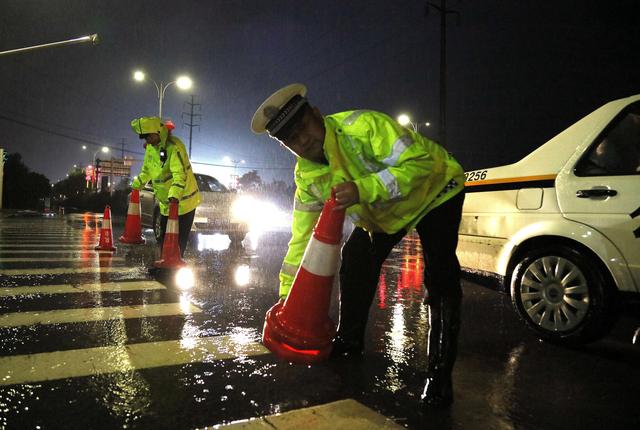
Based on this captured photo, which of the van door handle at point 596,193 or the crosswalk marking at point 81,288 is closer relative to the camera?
the van door handle at point 596,193

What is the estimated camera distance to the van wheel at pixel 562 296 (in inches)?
130

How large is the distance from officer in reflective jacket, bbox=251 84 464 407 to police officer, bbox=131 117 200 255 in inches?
145

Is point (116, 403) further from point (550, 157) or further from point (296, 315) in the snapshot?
point (550, 157)

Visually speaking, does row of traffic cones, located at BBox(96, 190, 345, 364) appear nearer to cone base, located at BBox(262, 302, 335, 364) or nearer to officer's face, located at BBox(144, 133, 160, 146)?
cone base, located at BBox(262, 302, 335, 364)

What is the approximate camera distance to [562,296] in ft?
11.4

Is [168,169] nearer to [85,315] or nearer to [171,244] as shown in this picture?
[171,244]

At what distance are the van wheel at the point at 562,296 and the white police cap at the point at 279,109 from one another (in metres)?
2.50

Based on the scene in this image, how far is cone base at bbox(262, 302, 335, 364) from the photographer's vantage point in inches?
87.9

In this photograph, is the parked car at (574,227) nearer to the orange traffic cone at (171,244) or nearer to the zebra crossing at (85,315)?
the zebra crossing at (85,315)

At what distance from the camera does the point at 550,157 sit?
376cm

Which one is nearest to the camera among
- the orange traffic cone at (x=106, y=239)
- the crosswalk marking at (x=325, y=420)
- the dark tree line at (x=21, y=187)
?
the crosswalk marking at (x=325, y=420)

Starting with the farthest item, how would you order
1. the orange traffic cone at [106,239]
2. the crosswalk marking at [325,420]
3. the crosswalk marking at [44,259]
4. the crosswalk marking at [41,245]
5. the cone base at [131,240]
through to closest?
1. the cone base at [131,240]
2. the crosswalk marking at [41,245]
3. the orange traffic cone at [106,239]
4. the crosswalk marking at [44,259]
5. the crosswalk marking at [325,420]

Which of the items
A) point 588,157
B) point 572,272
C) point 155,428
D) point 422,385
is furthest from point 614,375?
point 155,428

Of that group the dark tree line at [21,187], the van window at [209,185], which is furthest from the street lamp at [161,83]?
the dark tree line at [21,187]
